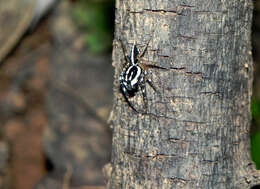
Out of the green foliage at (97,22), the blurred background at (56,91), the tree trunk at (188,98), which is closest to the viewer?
the tree trunk at (188,98)

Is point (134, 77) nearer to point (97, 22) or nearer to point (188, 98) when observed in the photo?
point (188, 98)

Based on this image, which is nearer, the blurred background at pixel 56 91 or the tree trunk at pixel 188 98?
the tree trunk at pixel 188 98

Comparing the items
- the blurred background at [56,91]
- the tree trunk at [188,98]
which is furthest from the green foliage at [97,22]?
the tree trunk at [188,98]

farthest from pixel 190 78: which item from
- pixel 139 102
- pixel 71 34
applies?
pixel 71 34

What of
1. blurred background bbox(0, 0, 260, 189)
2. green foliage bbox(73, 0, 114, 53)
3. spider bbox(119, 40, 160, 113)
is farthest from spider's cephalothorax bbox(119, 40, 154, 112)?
green foliage bbox(73, 0, 114, 53)

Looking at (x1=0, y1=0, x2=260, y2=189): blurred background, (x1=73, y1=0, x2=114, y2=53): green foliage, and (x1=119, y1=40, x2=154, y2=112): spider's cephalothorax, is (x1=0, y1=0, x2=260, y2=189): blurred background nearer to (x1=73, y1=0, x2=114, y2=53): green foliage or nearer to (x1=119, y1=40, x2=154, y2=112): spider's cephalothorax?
(x1=73, y1=0, x2=114, y2=53): green foliage

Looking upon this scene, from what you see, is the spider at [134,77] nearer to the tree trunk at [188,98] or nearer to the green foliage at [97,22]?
the tree trunk at [188,98]

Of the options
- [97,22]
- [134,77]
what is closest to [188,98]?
[134,77]
